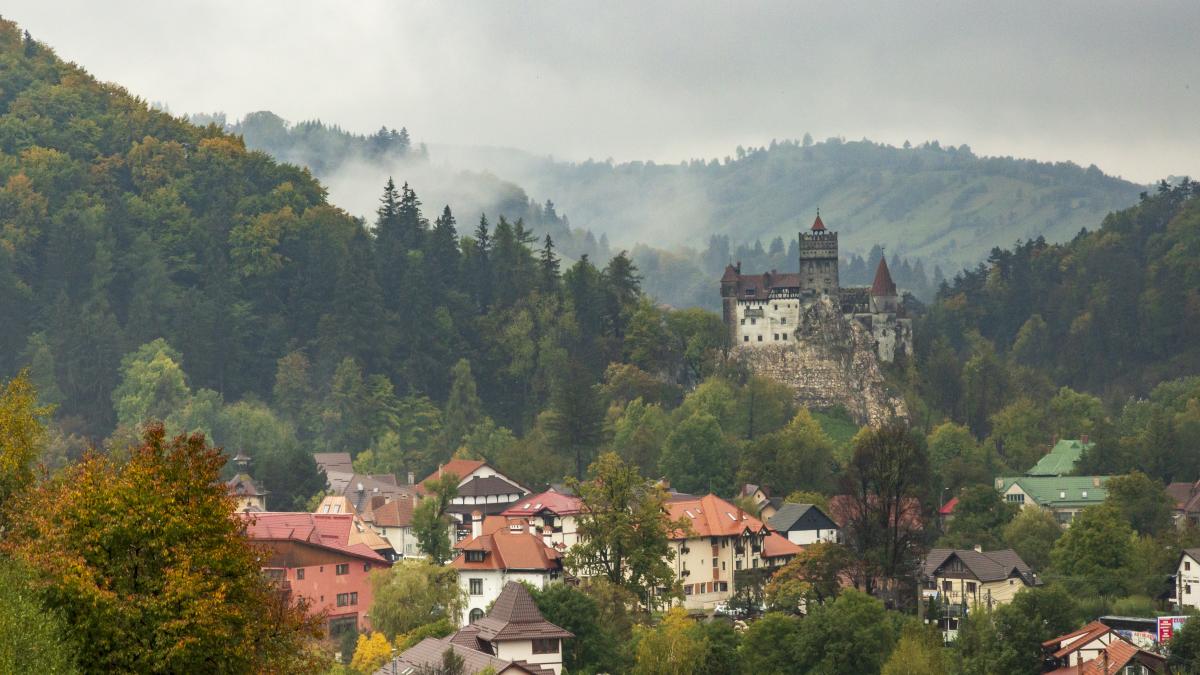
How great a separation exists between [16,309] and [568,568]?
70305 millimetres

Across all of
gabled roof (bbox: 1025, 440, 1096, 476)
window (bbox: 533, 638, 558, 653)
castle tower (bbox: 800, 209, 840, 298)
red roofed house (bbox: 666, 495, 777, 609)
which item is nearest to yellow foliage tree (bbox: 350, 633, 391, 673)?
window (bbox: 533, 638, 558, 653)

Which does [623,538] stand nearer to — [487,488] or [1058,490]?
→ [487,488]

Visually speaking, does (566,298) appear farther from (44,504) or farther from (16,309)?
(44,504)

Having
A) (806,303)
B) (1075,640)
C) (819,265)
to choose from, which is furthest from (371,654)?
(819,265)

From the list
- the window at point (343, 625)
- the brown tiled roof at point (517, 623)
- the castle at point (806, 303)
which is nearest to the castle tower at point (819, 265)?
the castle at point (806, 303)

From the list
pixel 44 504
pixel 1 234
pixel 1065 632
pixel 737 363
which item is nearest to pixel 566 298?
pixel 737 363

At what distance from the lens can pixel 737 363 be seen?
456ft

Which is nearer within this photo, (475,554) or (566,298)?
(475,554)

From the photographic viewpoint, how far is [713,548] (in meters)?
92.8

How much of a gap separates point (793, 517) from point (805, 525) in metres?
0.73

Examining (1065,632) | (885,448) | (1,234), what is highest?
(1,234)

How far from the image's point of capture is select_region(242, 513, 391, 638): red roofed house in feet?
280

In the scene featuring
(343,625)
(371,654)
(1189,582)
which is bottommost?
(371,654)

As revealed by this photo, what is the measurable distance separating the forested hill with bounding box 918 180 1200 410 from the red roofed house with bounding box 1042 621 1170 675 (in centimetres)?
7552
